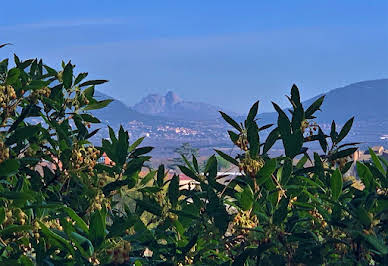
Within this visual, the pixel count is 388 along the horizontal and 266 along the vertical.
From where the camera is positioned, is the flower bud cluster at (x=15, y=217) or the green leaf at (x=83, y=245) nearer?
the green leaf at (x=83, y=245)

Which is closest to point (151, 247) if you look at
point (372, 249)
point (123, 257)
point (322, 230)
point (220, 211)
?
point (220, 211)

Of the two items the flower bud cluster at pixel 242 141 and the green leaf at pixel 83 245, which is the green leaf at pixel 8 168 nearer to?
the green leaf at pixel 83 245

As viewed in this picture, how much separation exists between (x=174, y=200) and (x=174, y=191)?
1.8 inches

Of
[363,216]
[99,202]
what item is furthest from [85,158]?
[363,216]

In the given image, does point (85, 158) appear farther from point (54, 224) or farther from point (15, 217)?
point (15, 217)

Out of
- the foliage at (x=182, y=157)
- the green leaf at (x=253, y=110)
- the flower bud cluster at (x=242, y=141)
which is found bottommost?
the foliage at (x=182, y=157)

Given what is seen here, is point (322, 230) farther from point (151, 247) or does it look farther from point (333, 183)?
point (151, 247)

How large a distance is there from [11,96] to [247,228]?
4.16 ft

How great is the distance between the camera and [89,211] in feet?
8.81

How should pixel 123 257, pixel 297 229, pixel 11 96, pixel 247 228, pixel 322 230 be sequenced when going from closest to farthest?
pixel 123 257, pixel 247 228, pixel 322 230, pixel 297 229, pixel 11 96

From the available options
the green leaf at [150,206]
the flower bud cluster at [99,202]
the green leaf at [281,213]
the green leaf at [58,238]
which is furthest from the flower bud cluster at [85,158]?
the green leaf at [281,213]

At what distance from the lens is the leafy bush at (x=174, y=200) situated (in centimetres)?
214

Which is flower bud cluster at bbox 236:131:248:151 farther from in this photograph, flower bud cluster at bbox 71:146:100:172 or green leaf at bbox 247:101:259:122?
flower bud cluster at bbox 71:146:100:172

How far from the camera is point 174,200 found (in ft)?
8.85
